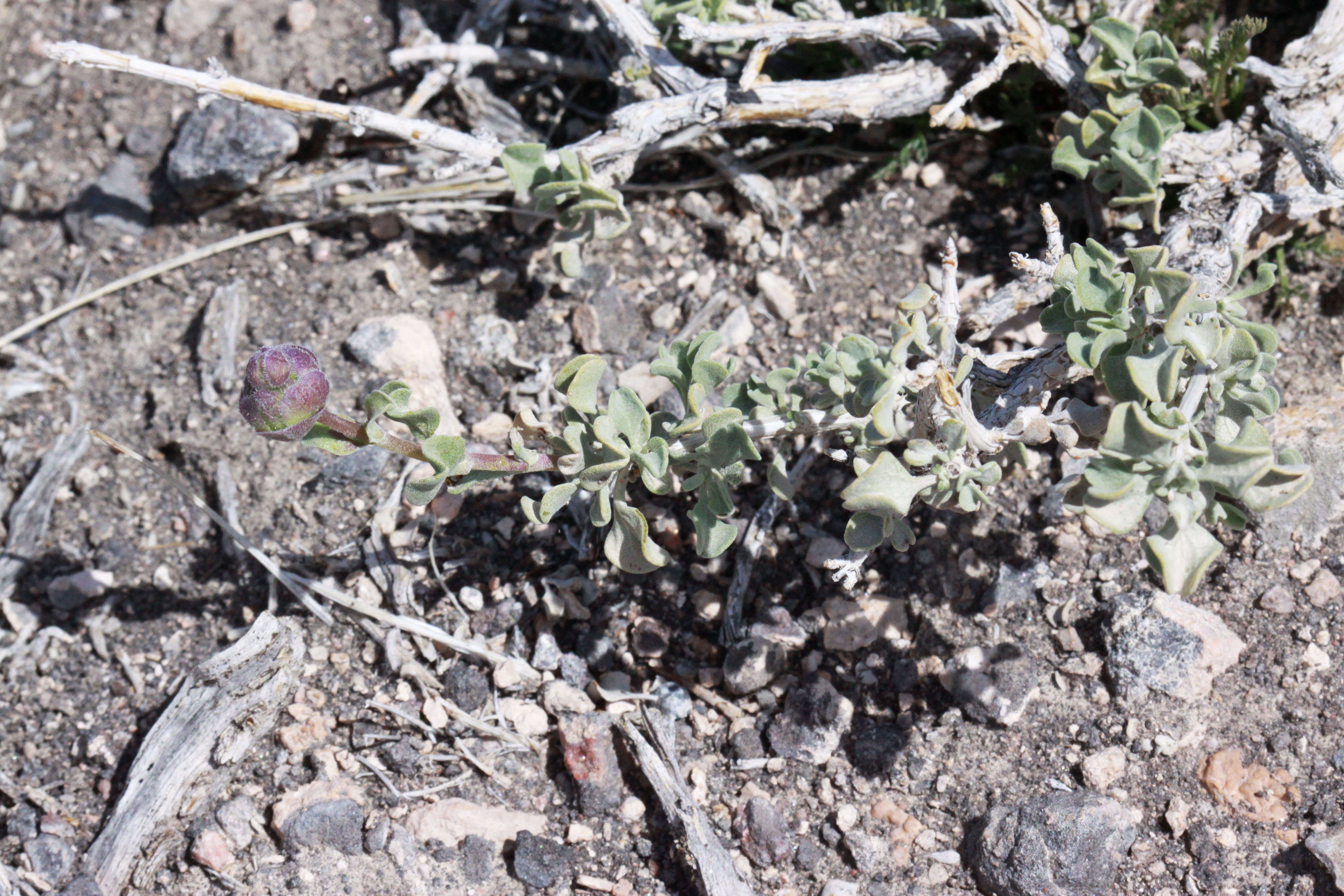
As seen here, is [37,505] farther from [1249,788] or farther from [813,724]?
[1249,788]

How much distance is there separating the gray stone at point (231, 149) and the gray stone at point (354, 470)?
127 cm

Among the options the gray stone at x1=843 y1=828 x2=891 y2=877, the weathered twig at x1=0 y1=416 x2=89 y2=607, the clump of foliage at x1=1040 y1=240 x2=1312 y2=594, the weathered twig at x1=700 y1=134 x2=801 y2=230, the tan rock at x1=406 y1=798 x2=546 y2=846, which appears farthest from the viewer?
the weathered twig at x1=700 y1=134 x2=801 y2=230

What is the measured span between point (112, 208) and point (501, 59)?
5.48 ft

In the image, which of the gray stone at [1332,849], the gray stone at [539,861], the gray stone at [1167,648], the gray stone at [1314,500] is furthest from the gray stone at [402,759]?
the gray stone at [1314,500]

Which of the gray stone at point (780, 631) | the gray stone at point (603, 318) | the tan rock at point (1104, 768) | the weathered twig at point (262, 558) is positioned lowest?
the weathered twig at point (262, 558)

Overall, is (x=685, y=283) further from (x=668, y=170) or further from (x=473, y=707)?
(x=473, y=707)

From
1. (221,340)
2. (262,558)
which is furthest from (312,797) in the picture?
(221,340)

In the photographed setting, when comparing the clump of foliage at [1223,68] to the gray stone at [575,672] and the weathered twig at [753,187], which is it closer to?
the weathered twig at [753,187]

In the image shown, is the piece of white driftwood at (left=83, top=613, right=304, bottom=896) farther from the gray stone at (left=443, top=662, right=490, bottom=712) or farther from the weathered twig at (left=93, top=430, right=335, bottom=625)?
the gray stone at (left=443, top=662, right=490, bottom=712)

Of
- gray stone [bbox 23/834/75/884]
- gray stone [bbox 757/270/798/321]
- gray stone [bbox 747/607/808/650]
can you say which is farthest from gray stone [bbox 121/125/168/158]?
gray stone [bbox 747/607/808/650]

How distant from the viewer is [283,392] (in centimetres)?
221

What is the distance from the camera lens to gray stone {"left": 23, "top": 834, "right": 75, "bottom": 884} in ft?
9.43

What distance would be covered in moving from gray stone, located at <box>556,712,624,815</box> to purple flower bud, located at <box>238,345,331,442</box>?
119 cm

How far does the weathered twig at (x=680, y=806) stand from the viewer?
2670 mm
